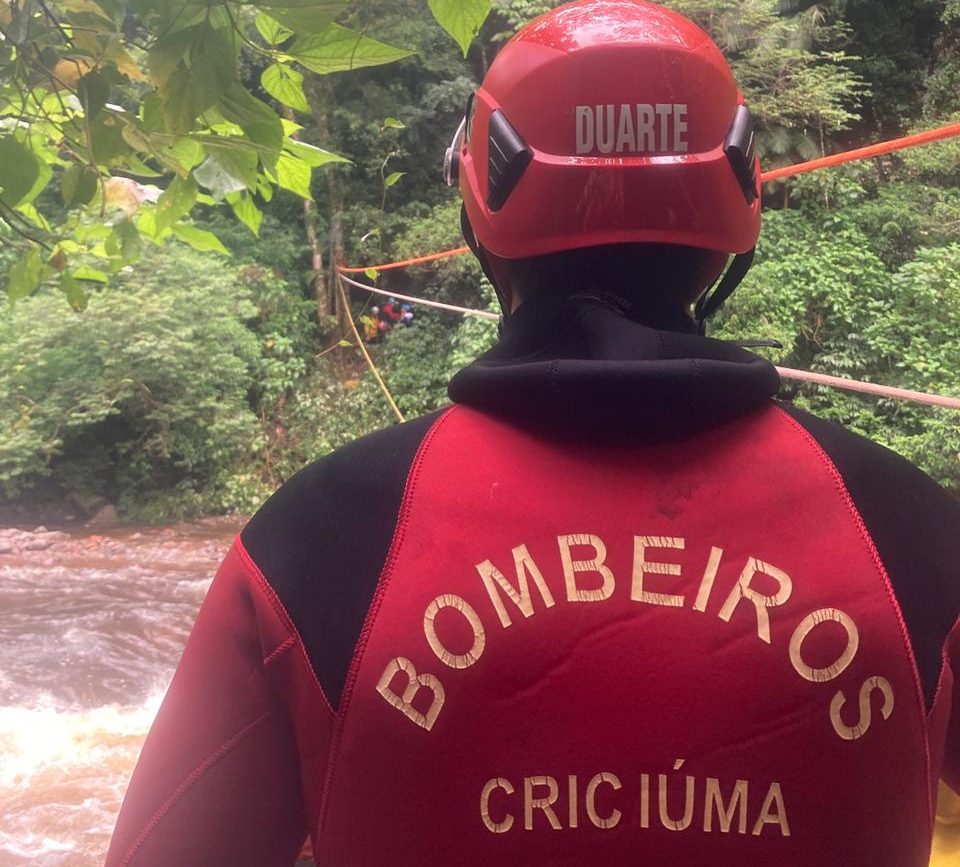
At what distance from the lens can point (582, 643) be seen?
64 centimetres

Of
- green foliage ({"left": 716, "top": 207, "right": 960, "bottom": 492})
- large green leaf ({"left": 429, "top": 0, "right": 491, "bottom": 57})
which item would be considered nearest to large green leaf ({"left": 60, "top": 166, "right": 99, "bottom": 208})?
large green leaf ({"left": 429, "top": 0, "right": 491, "bottom": 57})

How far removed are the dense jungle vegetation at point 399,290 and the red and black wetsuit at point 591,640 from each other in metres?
2.93

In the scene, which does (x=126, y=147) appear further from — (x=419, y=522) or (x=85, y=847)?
(x=85, y=847)

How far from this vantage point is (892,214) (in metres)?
7.57

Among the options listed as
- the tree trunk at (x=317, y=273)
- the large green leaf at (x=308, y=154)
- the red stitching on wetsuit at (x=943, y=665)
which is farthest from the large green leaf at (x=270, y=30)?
the tree trunk at (x=317, y=273)

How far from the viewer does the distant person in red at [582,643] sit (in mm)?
633

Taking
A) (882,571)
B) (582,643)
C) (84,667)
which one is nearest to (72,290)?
(582,643)

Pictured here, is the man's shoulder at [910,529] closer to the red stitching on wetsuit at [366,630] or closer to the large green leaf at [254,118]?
the red stitching on wetsuit at [366,630]

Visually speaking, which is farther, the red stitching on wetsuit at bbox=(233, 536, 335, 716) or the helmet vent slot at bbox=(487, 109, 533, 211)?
the helmet vent slot at bbox=(487, 109, 533, 211)

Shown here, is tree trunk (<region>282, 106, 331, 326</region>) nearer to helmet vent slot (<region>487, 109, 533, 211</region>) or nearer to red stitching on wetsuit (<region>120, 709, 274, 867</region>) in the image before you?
helmet vent slot (<region>487, 109, 533, 211</region>)

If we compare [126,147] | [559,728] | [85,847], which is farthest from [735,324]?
[559,728]

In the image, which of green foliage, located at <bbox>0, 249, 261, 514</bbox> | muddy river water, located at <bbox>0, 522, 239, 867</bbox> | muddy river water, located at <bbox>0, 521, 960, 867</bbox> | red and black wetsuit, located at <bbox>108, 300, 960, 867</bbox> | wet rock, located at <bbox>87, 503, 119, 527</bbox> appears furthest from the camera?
wet rock, located at <bbox>87, 503, 119, 527</bbox>

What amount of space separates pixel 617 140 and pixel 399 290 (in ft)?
37.4

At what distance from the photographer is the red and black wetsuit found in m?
0.63
